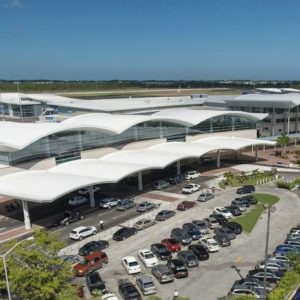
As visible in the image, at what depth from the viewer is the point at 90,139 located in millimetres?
64438

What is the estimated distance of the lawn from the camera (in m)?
46.0

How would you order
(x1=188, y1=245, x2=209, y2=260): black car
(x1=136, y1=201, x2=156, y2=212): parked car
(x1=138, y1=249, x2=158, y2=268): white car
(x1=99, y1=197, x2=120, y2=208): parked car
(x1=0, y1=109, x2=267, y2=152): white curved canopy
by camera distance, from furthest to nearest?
(x1=0, y1=109, x2=267, y2=152): white curved canopy, (x1=99, y1=197, x2=120, y2=208): parked car, (x1=136, y1=201, x2=156, y2=212): parked car, (x1=188, y1=245, x2=209, y2=260): black car, (x1=138, y1=249, x2=158, y2=268): white car

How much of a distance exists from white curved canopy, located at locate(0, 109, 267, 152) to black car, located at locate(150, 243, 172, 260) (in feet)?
75.3

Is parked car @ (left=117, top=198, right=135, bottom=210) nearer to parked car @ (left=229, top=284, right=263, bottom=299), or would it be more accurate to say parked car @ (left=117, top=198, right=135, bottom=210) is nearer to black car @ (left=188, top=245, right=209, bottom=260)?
black car @ (left=188, top=245, right=209, bottom=260)

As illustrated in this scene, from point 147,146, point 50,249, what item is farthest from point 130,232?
point 147,146

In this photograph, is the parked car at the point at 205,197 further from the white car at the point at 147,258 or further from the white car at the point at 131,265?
the white car at the point at 131,265

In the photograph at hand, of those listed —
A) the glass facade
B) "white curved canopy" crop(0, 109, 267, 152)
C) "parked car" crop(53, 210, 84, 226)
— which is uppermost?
"white curved canopy" crop(0, 109, 267, 152)

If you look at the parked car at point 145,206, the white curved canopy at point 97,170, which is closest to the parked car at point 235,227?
the parked car at point 145,206

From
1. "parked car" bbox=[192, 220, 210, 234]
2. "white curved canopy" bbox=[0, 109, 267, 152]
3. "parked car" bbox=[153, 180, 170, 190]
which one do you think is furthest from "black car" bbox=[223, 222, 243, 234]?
"white curved canopy" bbox=[0, 109, 267, 152]

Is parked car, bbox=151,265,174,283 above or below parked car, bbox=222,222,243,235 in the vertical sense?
above

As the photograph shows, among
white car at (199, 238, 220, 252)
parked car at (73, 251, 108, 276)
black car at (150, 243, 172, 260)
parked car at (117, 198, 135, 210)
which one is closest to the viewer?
parked car at (73, 251, 108, 276)

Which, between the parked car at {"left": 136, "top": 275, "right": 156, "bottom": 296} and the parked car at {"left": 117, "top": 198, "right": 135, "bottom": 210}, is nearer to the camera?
the parked car at {"left": 136, "top": 275, "right": 156, "bottom": 296}

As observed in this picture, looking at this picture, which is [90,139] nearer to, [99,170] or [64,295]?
[99,170]

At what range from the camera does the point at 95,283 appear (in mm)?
32375
